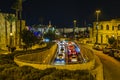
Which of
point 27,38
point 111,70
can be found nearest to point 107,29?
point 27,38

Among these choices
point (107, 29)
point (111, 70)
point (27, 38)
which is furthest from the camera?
point (107, 29)

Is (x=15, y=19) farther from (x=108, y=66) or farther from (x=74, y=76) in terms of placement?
(x=74, y=76)

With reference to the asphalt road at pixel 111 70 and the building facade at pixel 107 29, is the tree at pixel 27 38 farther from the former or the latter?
the building facade at pixel 107 29

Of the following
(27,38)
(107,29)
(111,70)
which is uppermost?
(107,29)

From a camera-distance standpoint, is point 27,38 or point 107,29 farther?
point 107,29

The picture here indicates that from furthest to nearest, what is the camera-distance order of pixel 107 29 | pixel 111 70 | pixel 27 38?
pixel 107 29
pixel 27 38
pixel 111 70

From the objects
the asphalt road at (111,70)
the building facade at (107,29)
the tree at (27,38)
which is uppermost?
the building facade at (107,29)

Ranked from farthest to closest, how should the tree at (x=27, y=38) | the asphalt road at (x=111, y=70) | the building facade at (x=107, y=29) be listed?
the building facade at (x=107, y=29) < the tree at (x=27, y=38) < the asphalt road at (x=111, y=70)

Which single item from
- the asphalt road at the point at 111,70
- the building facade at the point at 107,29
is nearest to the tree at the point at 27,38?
the asphalt road at the point at 111,70

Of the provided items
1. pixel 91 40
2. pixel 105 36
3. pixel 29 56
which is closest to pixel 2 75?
pixel 29 56

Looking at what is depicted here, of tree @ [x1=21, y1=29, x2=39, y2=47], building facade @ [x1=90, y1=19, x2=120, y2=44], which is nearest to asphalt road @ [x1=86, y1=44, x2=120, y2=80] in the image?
tree @ [x1=21, y1=29, x2=39, y2=47]

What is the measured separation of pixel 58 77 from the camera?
15844 millimetres

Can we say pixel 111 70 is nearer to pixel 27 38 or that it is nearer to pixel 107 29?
pixel 27 38

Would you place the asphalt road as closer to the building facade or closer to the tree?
the tree
